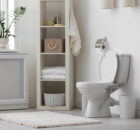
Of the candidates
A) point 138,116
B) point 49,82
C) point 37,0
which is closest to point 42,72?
point 49,82

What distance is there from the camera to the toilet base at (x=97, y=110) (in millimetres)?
5180

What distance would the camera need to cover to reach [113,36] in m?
5.42

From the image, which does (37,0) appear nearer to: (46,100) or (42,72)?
(42,72)

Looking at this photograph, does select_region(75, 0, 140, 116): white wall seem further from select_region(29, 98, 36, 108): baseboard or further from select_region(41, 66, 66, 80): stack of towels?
select_region(29, 98, 36, 108): baseboard

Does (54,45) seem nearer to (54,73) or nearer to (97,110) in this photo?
(54,73)

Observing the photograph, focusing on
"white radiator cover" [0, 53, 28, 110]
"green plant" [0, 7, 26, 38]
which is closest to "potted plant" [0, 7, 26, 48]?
"green plant" [0, 7, 26, 38]

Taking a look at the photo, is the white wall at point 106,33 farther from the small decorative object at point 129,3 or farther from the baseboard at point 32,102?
the baseboard at point 32,102

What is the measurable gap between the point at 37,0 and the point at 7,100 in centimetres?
138

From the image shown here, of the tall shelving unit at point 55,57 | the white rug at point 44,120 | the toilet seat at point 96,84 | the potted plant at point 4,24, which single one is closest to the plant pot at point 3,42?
the potted plant at point 4,24

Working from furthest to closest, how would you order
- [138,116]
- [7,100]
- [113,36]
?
[7,100]
[113,36]
[138,116]

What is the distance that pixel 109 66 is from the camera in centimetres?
539

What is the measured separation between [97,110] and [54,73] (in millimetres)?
938

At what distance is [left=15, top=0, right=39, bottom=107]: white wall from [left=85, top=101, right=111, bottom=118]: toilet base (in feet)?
4.21

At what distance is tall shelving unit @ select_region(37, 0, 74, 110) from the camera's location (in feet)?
19.2
